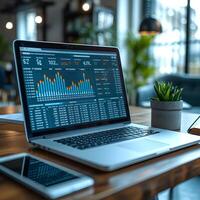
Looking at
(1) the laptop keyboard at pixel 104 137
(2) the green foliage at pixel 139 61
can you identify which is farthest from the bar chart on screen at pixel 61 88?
(2) the green foliage at pixel 139 61

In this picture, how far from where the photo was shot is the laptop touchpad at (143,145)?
714 millimetres

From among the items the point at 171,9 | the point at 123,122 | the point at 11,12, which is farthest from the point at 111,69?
the point at 11,12

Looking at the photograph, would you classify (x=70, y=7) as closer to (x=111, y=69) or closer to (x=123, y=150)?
(x=111, y=69)

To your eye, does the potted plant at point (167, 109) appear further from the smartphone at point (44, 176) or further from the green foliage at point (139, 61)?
the green foliage at point (139, 61)

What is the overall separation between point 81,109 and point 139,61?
4.24 m

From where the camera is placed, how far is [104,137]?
2.67 ft

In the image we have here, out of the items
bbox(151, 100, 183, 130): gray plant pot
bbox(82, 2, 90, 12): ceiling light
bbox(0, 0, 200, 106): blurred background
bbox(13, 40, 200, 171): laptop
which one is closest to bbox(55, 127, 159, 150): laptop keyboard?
bbox(13, 40, 200, 171): laptop

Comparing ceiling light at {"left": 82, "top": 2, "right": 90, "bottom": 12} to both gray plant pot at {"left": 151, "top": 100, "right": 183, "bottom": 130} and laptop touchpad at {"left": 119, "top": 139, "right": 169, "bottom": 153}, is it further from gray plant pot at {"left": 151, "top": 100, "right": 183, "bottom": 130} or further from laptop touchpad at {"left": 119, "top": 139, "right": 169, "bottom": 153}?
laptop touchpad at {"left": 119, "top": 139, "right": 169, "bottom": 153}

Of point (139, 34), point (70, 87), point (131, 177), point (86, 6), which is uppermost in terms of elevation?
point (86, 6)

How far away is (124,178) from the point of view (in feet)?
1.89

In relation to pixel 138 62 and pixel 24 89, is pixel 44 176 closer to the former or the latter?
pixel 24 89

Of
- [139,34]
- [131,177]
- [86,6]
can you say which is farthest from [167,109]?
[86,6]

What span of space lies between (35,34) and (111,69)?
23.3 feet

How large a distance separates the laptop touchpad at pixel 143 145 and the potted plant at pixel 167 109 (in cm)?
24
